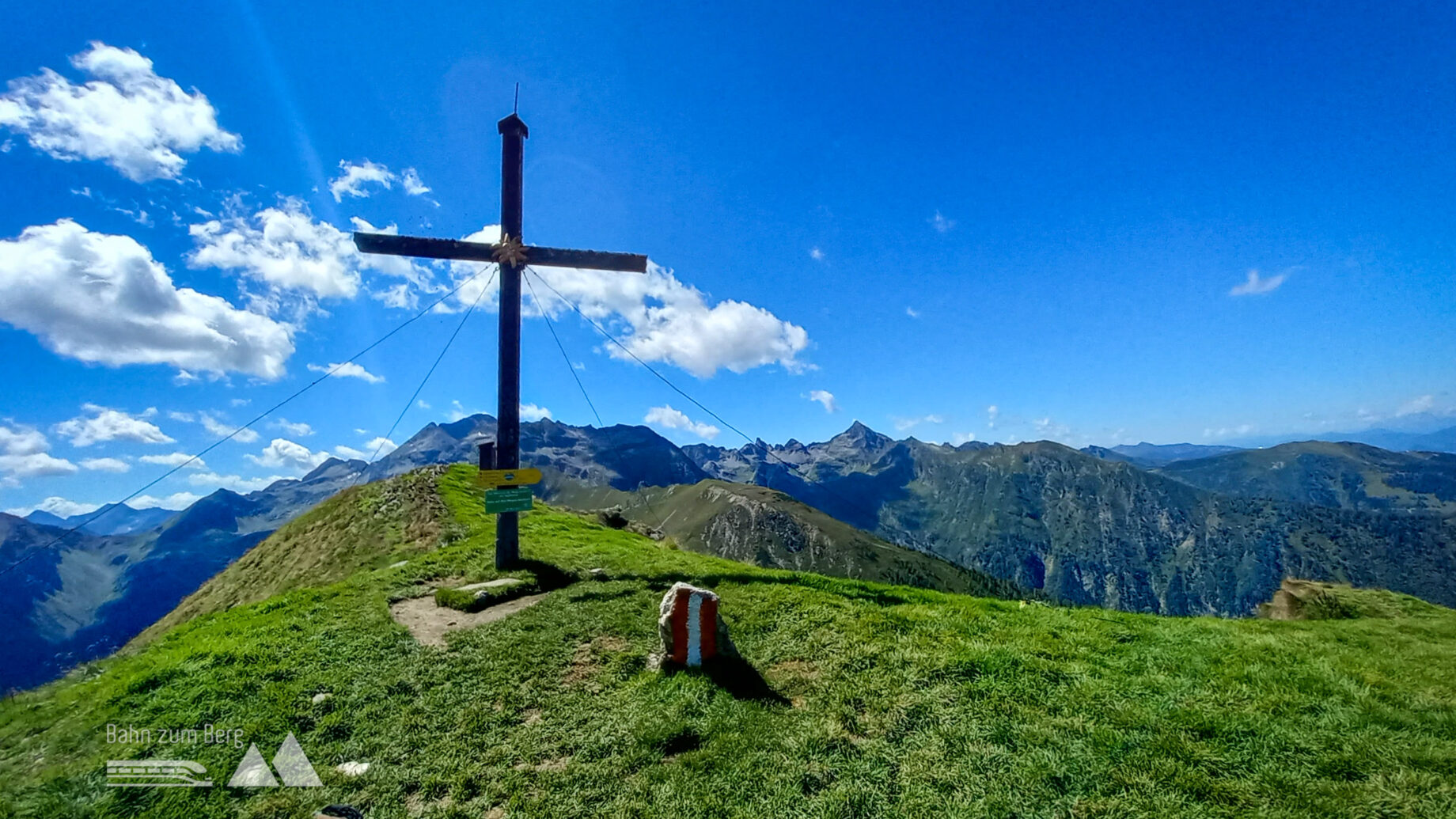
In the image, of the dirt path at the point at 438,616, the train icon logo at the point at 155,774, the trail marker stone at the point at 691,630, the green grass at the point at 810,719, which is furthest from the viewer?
the dirt path at the point at 438,616

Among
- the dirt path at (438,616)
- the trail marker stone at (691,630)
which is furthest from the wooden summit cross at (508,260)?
the trail marker stone at (691,630)

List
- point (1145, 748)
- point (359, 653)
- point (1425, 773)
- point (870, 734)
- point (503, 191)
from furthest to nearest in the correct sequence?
point (503, 191) < point (359, 653) < point (870, 734) < point (1145, 748) < point (1425, 773)

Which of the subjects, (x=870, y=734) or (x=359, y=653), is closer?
(x=870, y=734)

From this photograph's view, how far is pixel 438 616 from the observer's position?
48.0 ft

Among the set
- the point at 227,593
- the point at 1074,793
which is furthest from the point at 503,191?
the point at 227,593

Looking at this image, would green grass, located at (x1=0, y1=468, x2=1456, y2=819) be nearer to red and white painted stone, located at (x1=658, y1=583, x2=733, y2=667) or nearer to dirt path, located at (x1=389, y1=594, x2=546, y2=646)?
red and white painted stone, located at (x1=658, y1=583, x2=733, y2=667)

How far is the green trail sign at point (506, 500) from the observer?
17.4 metres

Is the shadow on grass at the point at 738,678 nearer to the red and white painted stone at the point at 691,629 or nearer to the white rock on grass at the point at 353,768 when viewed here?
the red and white painted stone at the point at 691,629

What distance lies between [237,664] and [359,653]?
6.35ft

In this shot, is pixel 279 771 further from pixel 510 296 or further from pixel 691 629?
pixel 510 296

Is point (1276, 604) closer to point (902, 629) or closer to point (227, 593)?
point (902, 629)

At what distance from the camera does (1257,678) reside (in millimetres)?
8750

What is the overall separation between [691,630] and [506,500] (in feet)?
31.2

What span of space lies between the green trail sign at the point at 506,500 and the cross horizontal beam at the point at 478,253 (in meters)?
7.14
